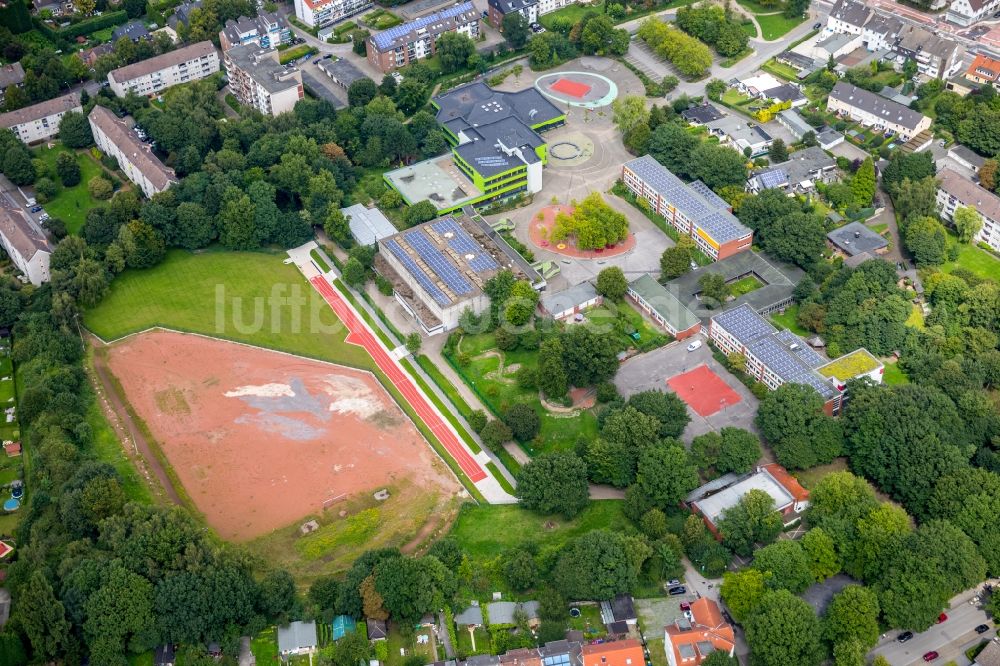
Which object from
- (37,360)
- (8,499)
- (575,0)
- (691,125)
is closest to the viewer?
(8,499)

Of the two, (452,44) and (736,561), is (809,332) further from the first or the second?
(452,44)

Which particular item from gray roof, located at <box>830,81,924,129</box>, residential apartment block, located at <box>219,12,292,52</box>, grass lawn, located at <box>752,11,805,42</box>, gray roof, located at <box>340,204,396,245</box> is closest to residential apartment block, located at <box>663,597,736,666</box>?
gray roof, located at <box>340,204,396,245</box>

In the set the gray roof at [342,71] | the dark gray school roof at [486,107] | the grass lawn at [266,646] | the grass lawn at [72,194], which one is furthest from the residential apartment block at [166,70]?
the grass lawn at [266,646]

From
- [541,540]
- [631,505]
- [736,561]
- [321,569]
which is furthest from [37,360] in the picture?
[736,561]

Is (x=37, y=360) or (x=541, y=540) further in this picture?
(x=37, y=360)

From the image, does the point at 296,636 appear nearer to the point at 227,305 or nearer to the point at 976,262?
the point at 227,305

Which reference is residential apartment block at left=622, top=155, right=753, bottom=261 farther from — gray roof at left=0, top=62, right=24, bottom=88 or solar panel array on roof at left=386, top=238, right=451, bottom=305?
gray roof at left=0, top=62, right=24, bottom=88
